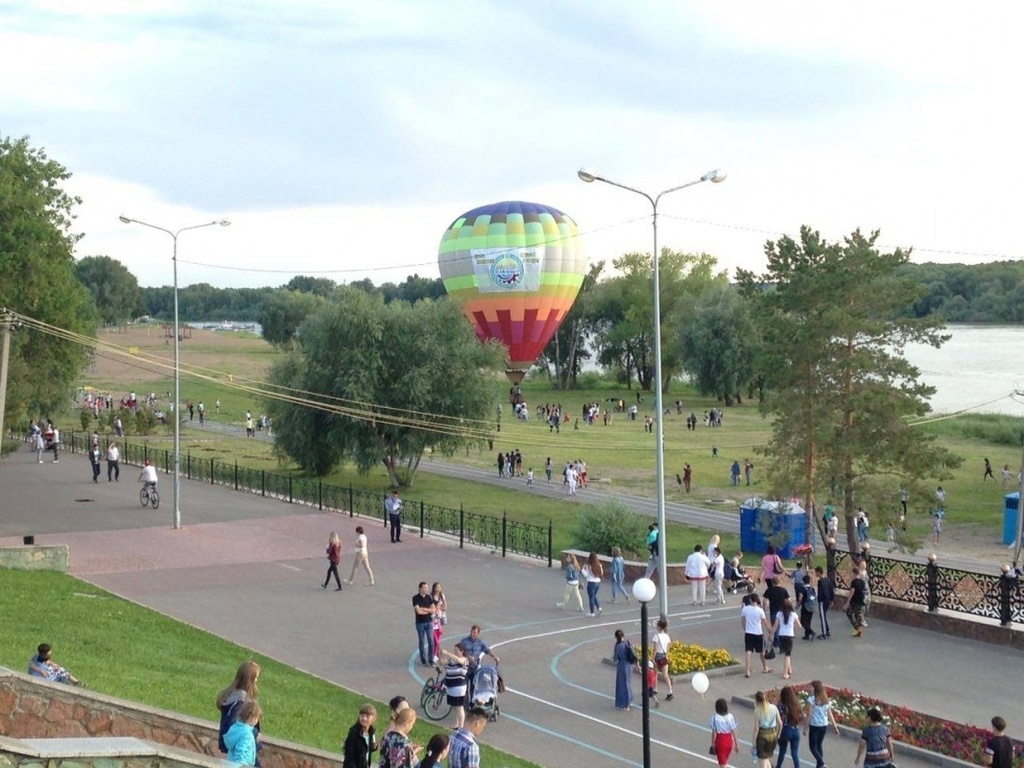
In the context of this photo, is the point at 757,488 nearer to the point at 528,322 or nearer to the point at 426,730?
the point at 528,322

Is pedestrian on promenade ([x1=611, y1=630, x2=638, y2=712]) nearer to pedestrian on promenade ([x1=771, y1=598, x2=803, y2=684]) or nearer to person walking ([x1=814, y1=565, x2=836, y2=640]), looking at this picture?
pedestrian on promenade ([x1=771, y1=598, x2=803, y2=684])

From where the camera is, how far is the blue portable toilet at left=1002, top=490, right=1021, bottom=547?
37722mm

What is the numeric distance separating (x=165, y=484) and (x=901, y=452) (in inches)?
1008

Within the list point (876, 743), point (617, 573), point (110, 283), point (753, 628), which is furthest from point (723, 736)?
point (110, 283)

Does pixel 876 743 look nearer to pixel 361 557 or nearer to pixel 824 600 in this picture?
pixel 824 600

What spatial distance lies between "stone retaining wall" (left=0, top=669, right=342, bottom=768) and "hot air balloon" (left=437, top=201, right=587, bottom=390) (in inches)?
2158

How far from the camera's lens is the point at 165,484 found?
138 ft

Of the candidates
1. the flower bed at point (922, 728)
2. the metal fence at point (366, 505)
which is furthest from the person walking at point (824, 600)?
the metal fence at point (366, 505)

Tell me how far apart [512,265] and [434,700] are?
1989 inches

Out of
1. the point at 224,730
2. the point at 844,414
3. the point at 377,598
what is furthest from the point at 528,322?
the point at 224,730

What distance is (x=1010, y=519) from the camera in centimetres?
3841

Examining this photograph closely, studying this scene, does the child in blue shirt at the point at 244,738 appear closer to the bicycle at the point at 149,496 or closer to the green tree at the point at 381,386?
the bicycle at the point at 149,496

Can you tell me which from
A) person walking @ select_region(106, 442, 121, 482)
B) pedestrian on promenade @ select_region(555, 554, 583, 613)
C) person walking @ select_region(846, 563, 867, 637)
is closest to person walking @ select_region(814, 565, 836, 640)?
person walking @ select_region(846, 563, 867, 637)

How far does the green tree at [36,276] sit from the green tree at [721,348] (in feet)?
217
